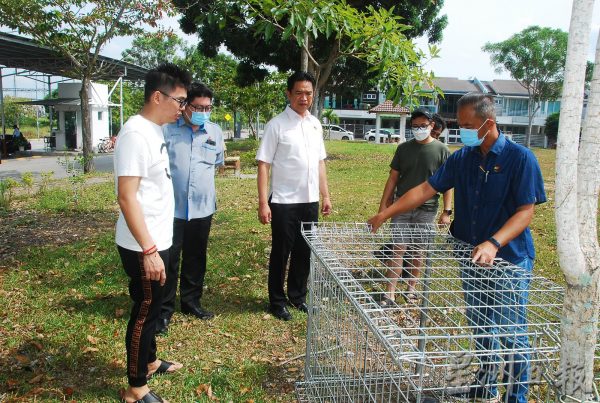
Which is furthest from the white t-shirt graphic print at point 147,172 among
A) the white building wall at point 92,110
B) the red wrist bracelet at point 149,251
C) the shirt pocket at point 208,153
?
the white building wall at point 92,110

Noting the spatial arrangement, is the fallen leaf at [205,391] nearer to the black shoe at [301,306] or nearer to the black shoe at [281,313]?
the black shoe at [281,313]

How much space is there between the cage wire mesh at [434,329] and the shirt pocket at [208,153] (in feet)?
4.22

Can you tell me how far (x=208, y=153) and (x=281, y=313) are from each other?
1.43 meters

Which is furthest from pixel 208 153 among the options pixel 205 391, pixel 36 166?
pixel 36 166

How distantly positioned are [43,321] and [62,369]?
2.72 feet

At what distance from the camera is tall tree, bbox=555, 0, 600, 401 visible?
155cm

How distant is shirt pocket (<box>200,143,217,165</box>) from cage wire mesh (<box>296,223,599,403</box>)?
4.22ft

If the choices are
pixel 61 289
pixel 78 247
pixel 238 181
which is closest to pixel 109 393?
pixel 61 289

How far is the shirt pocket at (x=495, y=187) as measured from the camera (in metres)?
2.57

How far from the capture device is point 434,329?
2.10m

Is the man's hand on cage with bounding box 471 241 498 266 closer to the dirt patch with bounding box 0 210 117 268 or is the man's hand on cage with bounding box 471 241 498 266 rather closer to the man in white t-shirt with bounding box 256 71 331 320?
the man in white t-shirt with bounding box 256 71 331 320

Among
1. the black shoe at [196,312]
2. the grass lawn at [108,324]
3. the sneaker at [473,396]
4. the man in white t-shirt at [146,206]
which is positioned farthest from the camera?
the black shoe at [196,312]

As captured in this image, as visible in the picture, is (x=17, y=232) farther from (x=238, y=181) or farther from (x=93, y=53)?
(x=93, y=53)

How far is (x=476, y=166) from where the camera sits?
2.71 m
